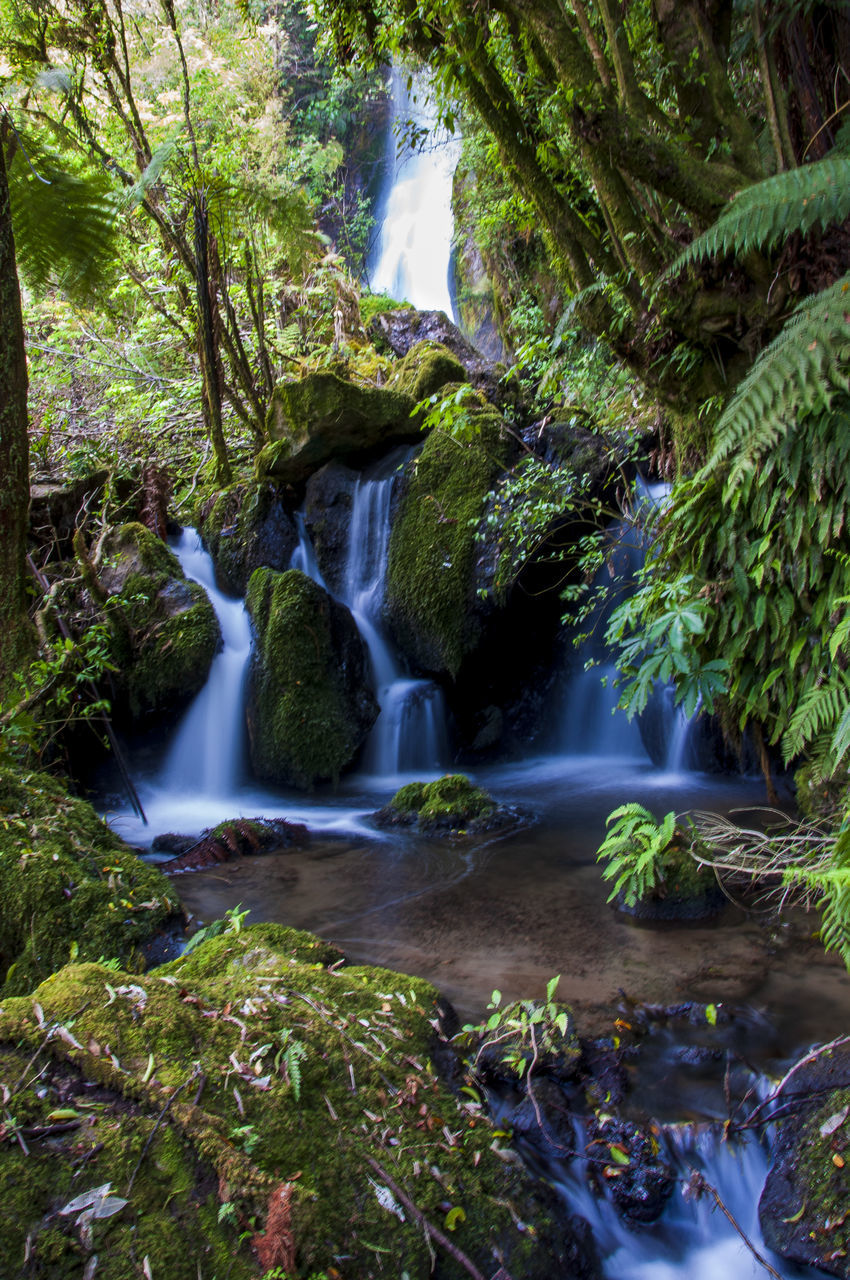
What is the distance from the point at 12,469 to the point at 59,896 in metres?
2.34

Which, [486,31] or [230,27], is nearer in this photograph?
[486,31]

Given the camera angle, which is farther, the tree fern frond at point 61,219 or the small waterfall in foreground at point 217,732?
the small waterfall in foreground at point 217,732

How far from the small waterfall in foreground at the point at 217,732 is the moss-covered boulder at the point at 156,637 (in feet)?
0.50

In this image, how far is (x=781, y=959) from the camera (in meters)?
3.83

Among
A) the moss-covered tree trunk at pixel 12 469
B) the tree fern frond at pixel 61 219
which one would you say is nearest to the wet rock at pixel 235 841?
the moss-covered tree trunk at pixel 12 469

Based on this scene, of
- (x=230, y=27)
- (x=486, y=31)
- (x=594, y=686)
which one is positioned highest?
(x=230, y=27)

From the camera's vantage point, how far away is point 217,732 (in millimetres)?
8180

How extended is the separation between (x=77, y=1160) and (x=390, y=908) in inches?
134

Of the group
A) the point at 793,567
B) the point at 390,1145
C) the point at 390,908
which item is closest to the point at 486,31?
the point at 793,567

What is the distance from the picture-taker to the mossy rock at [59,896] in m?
3.30

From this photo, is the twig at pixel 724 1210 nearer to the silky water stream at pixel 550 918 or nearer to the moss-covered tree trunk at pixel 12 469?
the silky water stream at pixel 550 918

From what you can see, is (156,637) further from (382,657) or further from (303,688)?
(382,657)

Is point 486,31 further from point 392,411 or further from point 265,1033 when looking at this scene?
point 265,1033

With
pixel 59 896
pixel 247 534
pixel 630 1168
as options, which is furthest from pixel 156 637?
pixel 630 1168
